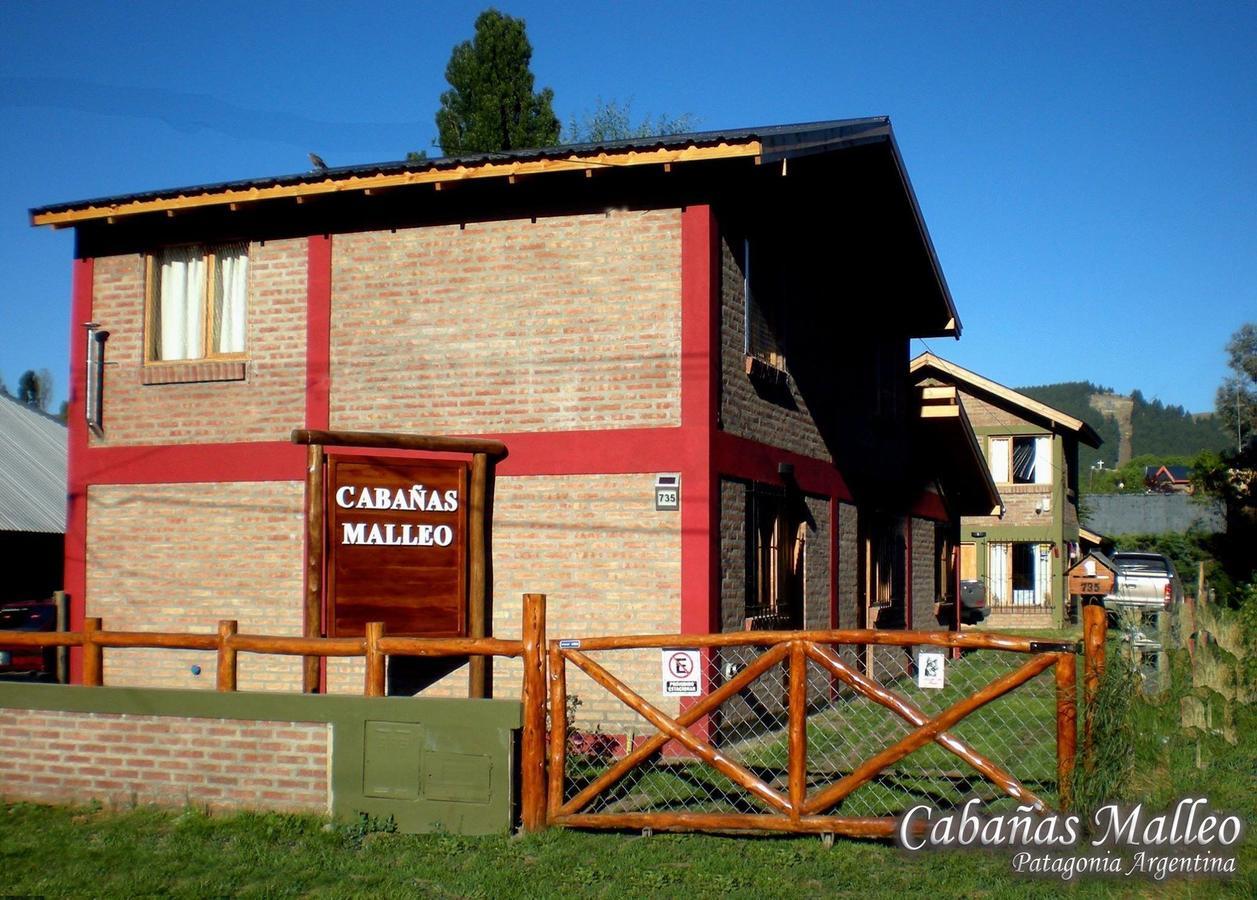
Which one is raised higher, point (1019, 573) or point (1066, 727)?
point (1066, 727)

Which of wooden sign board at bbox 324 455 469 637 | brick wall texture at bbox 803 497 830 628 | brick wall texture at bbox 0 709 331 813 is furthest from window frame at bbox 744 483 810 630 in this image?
brick wall texture at bbox 0 709 331 813

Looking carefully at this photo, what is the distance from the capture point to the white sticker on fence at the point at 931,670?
26.4 ft

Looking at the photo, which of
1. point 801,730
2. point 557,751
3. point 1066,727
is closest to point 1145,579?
point 1066,727

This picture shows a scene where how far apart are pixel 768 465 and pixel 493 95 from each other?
29.7 meters

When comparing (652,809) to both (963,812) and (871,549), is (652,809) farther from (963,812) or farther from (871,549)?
(871,549)

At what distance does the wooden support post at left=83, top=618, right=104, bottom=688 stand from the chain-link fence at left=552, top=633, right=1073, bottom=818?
3.61 meters

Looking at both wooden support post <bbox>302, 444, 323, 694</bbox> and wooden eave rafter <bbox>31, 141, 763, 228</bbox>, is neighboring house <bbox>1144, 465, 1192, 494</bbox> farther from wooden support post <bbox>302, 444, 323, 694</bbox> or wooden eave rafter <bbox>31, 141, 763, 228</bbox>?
wooden support post <bbox>302, 444, 323, 694</bbox>

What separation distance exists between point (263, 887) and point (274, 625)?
5946mm

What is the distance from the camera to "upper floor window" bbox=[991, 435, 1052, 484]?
37031mm

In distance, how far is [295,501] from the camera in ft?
42.6

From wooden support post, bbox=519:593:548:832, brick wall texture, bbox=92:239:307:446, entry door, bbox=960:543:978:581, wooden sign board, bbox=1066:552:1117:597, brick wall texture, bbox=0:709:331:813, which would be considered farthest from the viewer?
entry door, bbox=960:543:978:581

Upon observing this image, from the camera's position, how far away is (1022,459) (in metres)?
Result: 37.7

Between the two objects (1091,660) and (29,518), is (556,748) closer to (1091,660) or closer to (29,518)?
(1091,660)

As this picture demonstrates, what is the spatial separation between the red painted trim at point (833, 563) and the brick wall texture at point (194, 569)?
633cm
